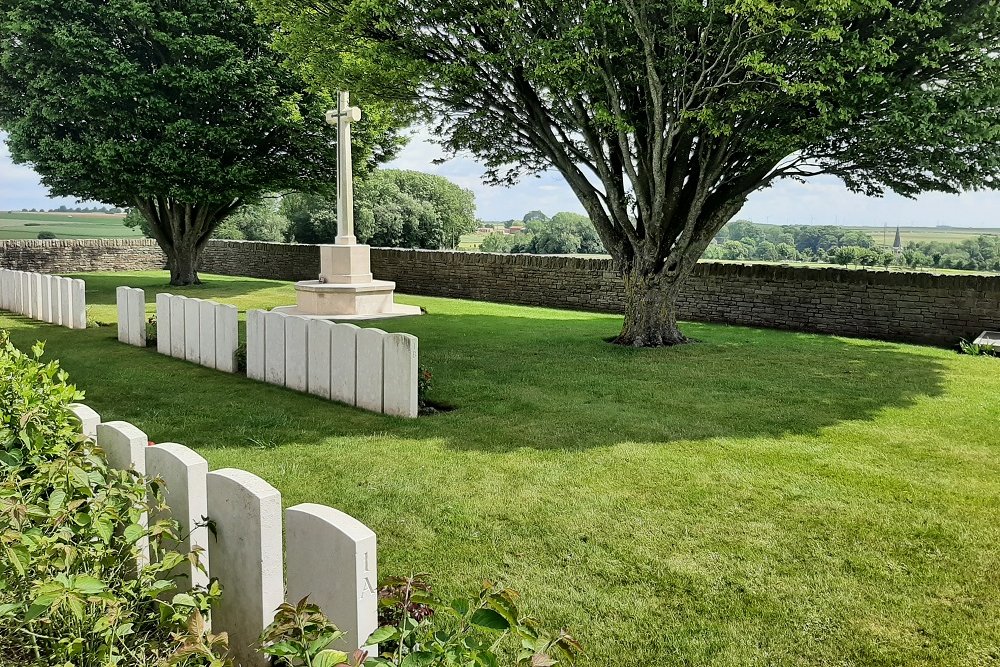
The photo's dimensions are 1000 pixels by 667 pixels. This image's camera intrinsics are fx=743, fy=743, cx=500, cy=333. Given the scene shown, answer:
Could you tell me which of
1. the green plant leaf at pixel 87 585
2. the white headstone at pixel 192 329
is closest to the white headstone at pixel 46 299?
the white headstone at pixel 192 329

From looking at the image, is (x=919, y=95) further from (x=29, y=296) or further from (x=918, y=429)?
(x=29, y=296)

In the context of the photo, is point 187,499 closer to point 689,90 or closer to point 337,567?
point 337,567

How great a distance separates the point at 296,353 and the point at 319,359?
0.45m

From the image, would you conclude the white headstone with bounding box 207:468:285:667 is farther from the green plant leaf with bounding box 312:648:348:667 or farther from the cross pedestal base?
the cross pedestal base

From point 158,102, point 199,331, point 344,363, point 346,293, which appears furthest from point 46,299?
point 344,363

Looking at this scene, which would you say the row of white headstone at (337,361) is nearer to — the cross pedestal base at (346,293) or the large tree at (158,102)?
the cross pedestal base at (346,293)

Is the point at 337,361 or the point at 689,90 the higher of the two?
the point at 689,90

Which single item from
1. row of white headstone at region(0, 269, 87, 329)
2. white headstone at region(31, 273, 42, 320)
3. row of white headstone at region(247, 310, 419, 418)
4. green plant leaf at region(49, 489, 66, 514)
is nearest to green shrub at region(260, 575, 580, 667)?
green plant leaf at region(49, 489, 66, 514)

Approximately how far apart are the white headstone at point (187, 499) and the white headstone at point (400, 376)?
408 centimetres

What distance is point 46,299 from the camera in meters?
13.4

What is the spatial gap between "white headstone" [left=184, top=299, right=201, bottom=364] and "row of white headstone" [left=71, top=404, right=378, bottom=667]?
7234 mm

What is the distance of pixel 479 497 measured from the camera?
4.89 metres

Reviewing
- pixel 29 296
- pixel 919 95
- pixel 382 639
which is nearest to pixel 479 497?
pixel 382 639

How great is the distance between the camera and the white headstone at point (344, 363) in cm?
741
